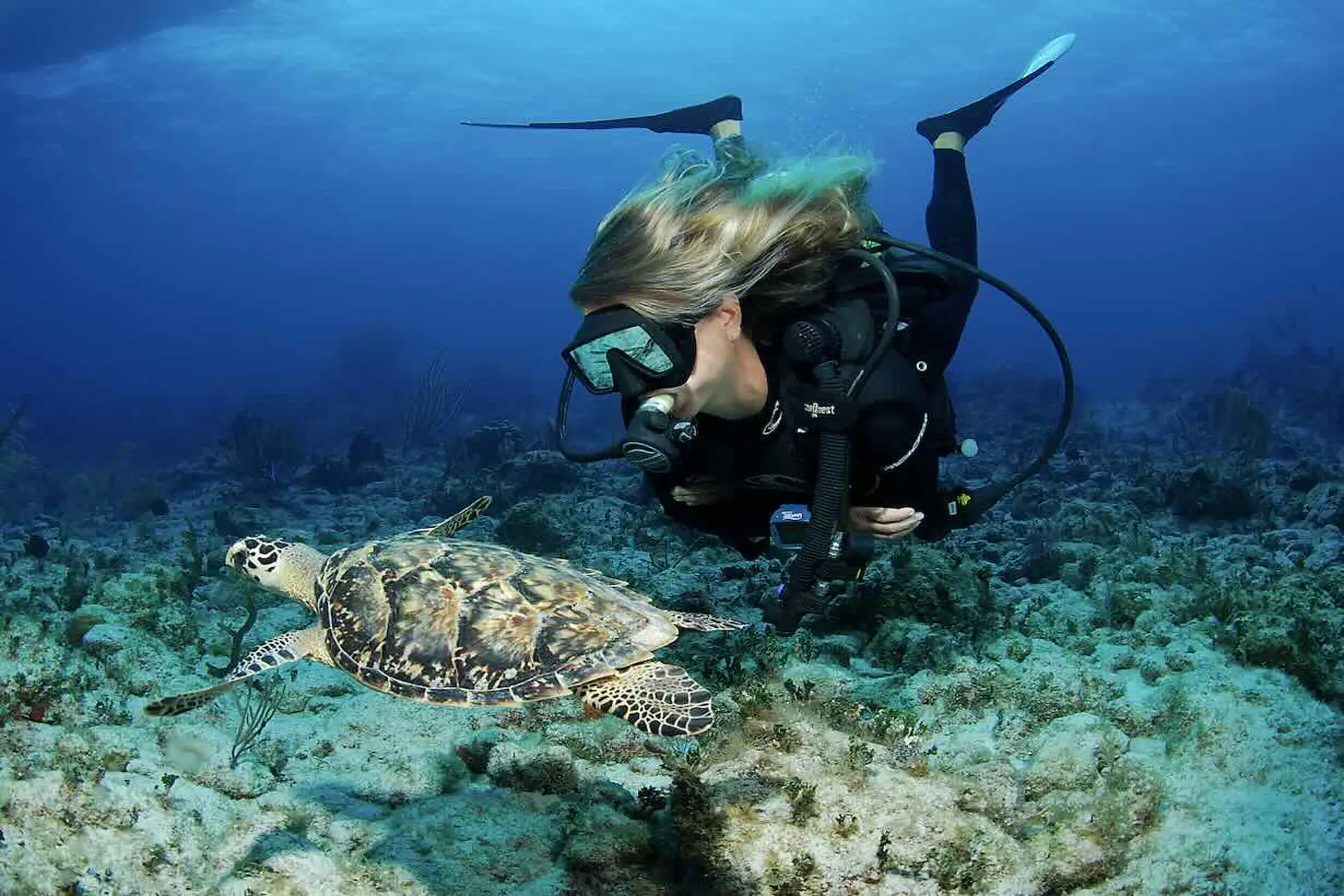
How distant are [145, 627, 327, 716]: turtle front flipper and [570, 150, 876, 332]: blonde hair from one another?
5.76 ft

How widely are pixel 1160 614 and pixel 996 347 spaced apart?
5965cm

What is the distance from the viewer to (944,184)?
4848mm

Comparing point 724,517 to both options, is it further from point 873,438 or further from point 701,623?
point 873,438

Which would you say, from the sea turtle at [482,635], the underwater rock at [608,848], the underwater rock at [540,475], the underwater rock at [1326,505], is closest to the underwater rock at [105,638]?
the sea turtle at [482,635]

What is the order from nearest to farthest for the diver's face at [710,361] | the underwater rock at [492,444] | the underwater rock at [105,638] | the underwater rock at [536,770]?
the diver's face at [710,361], the underwater rock at [536,770], the underwater rock at [105,638], the underwater rock at [492,444]

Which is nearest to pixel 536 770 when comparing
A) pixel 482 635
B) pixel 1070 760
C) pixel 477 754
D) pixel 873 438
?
pixel 477 754

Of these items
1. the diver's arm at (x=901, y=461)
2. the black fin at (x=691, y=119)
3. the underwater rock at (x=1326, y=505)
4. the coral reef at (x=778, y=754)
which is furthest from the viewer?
the underwater rock at (x=1326, y=505)

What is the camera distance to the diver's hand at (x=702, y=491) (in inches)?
142

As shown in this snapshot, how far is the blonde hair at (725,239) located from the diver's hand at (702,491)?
30.7 inches

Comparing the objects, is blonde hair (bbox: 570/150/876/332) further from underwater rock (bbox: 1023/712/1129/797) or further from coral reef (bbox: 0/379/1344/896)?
underwater rock (bbox: 1023/712/1129/797)

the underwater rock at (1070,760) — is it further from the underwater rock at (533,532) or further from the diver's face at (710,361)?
the underwater rock at (533,532)

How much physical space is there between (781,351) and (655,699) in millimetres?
1508

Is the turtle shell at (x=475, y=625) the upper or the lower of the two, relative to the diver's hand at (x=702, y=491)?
lower

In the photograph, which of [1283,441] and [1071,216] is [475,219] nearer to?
[1071,216]
